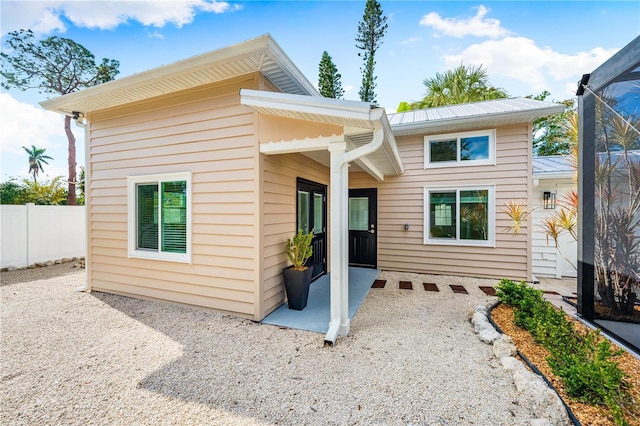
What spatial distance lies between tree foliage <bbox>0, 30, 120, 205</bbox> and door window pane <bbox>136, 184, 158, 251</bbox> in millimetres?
9636

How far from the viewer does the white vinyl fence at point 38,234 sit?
20.5 ft

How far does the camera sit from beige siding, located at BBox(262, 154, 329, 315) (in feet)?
11.8

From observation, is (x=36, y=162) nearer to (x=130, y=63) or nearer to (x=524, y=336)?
(x=130, y=63)

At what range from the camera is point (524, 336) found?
292 centimetres

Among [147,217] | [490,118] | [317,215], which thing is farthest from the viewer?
[317,215]

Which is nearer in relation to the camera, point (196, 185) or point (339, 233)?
point (339, 233)

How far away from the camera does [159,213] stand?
4148mm

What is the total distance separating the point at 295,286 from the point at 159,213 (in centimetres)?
247

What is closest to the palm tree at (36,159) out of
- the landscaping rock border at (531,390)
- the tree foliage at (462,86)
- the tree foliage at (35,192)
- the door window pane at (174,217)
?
the tree foliage at (35,192)

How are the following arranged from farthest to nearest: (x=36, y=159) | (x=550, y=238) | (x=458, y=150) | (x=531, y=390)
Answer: (x=36, y=159), (x=550, y=238), (x=458, y=150), (x=531, y=390)

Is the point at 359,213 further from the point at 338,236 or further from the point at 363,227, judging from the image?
the point at 338,236

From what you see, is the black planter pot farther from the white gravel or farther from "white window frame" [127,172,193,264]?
"white window frame" [127,172,193,264]

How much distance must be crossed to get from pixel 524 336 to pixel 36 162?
38.4 meters

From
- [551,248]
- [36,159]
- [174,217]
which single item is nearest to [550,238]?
[551,248]
